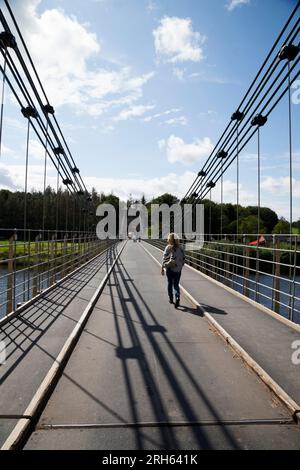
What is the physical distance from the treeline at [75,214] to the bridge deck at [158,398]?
1178 centimetres

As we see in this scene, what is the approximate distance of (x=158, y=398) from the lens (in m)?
3.66

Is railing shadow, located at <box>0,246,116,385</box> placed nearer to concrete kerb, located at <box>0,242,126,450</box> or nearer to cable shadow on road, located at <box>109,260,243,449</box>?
concrete kerb, located at <box>0,242,126,450</box>

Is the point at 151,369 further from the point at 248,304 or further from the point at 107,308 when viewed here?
the point at 248,304

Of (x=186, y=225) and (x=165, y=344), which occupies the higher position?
(x=186, y=225)

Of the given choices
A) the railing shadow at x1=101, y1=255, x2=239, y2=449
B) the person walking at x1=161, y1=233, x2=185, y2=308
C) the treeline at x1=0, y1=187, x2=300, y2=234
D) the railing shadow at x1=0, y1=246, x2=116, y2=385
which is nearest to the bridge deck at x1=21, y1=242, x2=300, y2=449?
the railing shadow at x1=101, y1=255, x2=239, y2=449

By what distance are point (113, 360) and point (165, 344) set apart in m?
0.92

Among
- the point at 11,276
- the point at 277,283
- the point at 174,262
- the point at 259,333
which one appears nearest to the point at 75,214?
the point at 174,262

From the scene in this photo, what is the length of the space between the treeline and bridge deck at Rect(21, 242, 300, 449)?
11785 millimetres

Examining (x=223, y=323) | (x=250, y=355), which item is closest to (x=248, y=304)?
(x=223, y=323)

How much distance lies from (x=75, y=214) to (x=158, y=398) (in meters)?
26.0

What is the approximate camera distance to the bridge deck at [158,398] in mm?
2938
